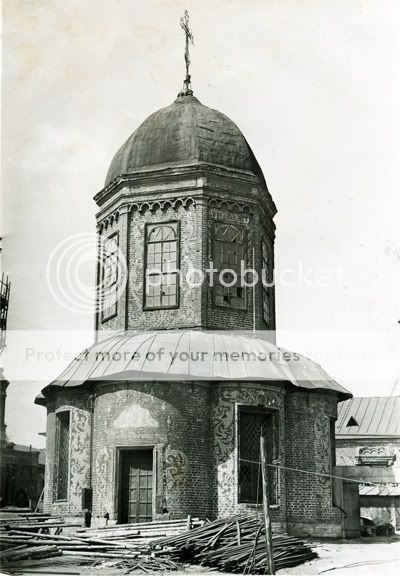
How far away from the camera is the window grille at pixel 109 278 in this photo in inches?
970

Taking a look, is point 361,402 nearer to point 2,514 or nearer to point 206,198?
point 206,198

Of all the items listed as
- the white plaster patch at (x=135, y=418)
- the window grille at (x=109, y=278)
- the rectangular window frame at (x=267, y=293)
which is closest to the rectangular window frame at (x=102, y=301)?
the window grille at (x=109, y=278)

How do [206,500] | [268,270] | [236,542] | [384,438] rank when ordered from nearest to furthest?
[236,542]
[206,500]
[268,270]
[384,438]

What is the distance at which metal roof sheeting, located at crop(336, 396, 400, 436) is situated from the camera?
4606cm

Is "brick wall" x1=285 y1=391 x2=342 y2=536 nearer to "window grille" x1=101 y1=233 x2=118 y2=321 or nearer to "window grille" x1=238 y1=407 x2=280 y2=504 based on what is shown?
"window grille" x1=238 y1=407 x2=280 y2=504

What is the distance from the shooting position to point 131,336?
22.8 m

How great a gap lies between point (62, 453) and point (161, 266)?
6.29 meters

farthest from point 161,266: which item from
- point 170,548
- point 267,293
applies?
point 170,548

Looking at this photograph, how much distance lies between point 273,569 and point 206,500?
6.06 meters

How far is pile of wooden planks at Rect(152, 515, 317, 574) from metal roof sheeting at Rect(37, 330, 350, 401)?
4862mm

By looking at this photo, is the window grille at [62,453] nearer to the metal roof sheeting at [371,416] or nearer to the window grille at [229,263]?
the window grille at [229,263]

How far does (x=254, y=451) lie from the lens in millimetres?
21250

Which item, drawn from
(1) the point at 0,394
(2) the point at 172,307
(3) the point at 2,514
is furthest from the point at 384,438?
(3) the point at 2,514

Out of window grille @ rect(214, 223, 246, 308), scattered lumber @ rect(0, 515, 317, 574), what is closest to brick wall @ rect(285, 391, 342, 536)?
window grille @ rect(214, 223, 246, 308)
